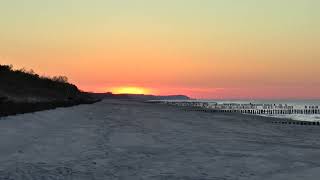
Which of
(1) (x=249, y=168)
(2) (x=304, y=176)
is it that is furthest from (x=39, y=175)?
(2) (x=304, y=176)

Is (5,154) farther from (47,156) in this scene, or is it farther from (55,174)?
(55,174)

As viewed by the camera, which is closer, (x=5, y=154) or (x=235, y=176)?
(x=235, y=176)

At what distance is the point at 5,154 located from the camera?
602 inches

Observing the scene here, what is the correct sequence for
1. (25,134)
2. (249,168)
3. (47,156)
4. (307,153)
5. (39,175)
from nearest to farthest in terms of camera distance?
(39,175), (249,168), (47,156), (307,153), (25,134)

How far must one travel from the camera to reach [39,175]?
458 inches

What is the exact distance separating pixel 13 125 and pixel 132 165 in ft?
44.9

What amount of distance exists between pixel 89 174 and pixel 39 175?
127 cm

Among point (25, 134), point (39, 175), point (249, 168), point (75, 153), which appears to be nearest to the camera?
point (39, 175)

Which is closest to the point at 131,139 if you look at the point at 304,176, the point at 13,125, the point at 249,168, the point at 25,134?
the point at 25,134

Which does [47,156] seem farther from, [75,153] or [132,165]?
[132,165]

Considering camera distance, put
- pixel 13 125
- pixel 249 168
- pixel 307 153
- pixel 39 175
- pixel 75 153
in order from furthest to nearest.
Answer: pixel 13 125 < pixel 307 153 < pixel 75 153 < pixel 249 168 < pixel 39 175

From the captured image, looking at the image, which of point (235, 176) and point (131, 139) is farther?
point (131, 139)

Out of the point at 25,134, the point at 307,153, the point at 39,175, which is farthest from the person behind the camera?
the point at 25,134

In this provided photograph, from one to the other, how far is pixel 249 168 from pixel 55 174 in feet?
18.0
